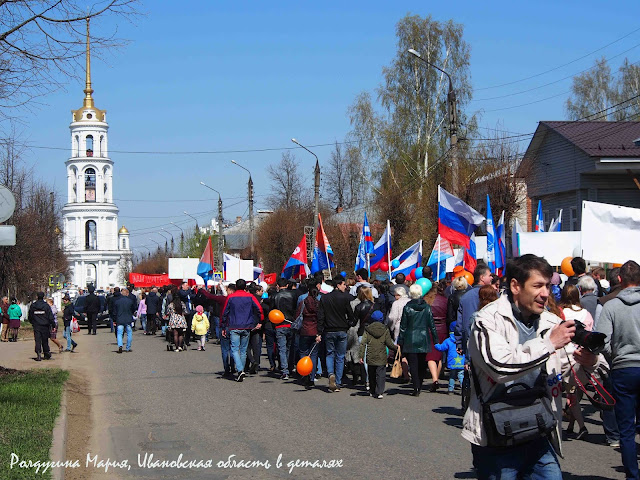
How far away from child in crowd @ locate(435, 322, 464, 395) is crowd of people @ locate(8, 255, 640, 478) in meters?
0.03

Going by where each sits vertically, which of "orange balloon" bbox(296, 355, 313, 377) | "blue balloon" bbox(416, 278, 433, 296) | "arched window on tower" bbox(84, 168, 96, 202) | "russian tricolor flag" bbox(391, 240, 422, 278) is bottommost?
"orange balloon" bbox(296, 355, 313, 377)

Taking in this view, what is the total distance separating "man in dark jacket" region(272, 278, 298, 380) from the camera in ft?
52.4

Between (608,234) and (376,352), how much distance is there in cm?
386

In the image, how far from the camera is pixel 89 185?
416 ft

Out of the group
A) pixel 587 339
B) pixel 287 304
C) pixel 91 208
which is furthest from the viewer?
pixel 91 208

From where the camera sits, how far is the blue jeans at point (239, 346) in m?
15.7

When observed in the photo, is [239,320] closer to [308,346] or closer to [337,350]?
[308,346]

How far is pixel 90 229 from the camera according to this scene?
132 m

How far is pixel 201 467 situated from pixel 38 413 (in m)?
3.21

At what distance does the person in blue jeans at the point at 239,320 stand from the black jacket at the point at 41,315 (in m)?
6.75

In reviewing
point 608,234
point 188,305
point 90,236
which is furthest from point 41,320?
point 90,236

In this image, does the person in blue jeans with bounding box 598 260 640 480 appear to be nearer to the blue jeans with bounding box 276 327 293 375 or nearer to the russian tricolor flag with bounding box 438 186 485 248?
the blue jeans with bounding box 276 327 293 375

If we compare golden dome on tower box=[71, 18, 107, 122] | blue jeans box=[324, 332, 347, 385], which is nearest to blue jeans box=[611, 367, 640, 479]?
blue jeans box=[324, 332, 347, 385]

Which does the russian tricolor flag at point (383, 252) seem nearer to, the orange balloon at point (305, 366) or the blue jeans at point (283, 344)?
the blue jeans at point (283, 344)
